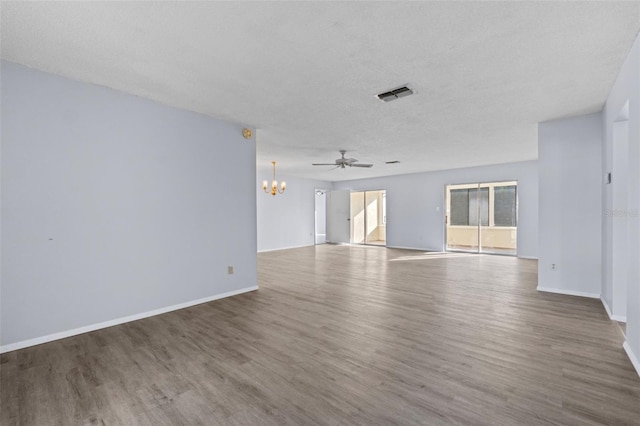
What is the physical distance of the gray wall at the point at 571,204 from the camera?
4020mm

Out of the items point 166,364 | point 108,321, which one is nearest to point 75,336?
point 108,321

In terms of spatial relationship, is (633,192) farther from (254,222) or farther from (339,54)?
(254,222)

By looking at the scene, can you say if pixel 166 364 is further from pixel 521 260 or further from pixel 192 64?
pixel 521 260

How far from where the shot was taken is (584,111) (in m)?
3.91

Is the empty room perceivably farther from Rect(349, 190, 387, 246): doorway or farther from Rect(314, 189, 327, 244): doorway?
Rect(314, 189, 327, 244): doorway

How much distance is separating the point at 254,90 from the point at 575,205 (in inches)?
183

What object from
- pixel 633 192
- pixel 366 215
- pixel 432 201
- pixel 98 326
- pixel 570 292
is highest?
pixel 432 201

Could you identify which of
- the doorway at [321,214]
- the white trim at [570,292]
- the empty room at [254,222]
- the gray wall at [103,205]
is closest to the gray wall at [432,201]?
the doorway at [321,214]

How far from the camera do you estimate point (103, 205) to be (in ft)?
10.5

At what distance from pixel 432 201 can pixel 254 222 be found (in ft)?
21.6

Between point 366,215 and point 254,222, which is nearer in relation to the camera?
point 254,222

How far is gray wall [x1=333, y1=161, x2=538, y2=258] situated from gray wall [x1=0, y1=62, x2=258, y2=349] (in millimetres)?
6873

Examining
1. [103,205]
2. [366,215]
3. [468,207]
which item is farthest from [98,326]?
[366,215]

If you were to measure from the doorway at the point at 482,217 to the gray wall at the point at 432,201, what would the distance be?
241mm
